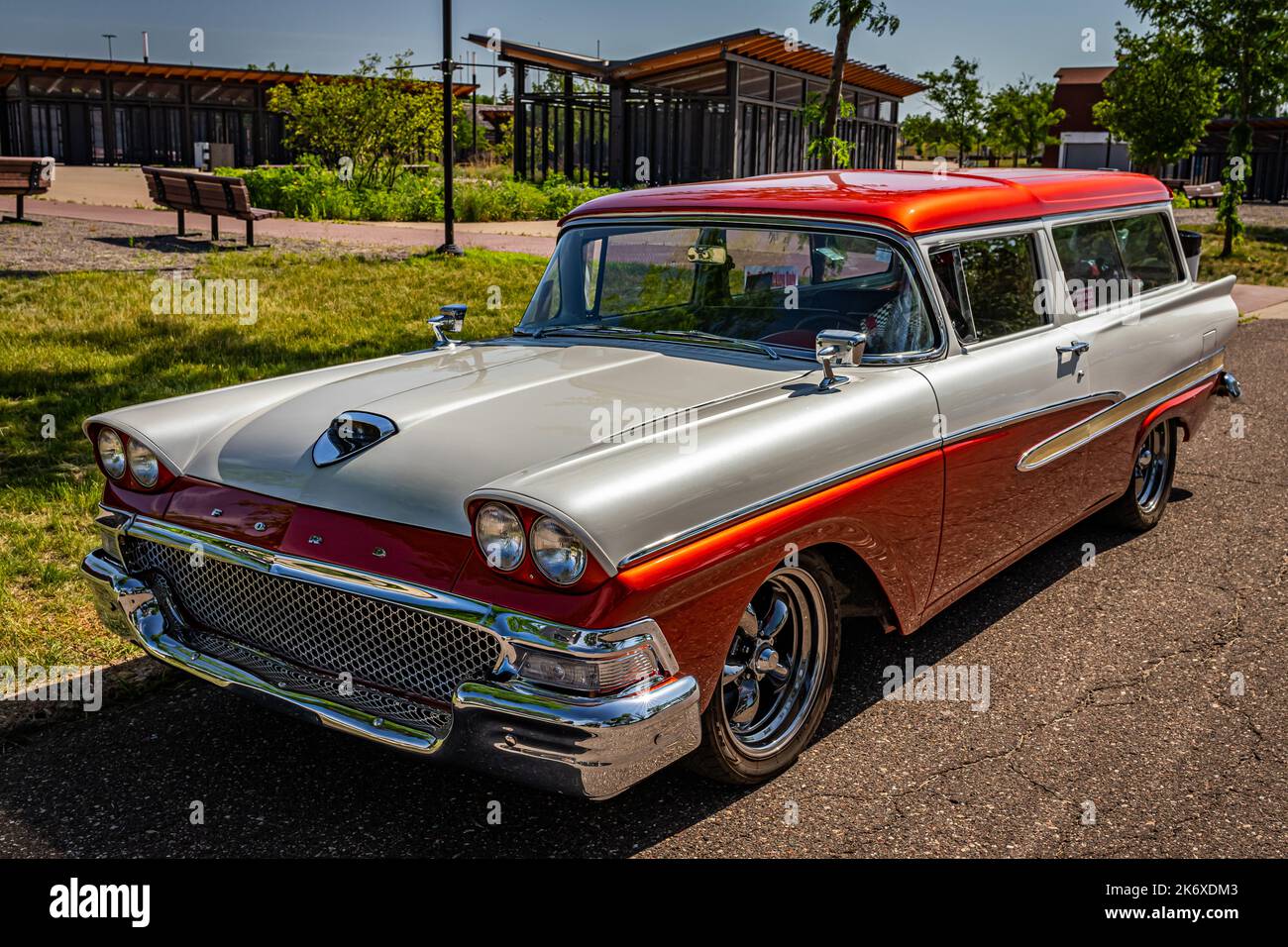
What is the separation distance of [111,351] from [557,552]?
6.89 metres

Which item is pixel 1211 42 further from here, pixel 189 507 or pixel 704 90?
pixel 189 507

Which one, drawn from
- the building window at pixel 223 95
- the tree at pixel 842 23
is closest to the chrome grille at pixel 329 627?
the tree at pixel 842 23

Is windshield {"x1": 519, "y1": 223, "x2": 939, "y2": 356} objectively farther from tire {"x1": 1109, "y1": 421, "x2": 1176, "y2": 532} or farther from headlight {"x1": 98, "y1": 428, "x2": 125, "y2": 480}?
tire {"x1": 1109, "y1": 421, "x2": 1176, "y2": 532}

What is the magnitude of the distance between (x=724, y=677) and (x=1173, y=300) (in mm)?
3373

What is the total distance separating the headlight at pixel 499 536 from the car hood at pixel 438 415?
0.08 m

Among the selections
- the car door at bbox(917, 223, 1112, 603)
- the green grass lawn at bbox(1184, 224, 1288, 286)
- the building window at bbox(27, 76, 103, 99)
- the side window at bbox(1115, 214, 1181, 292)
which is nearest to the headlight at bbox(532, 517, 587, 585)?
the car door at bbox(917, 223, 1112, 603)

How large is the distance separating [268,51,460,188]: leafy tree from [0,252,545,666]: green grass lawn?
8.16 metres

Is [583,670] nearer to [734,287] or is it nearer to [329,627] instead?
[329,627]

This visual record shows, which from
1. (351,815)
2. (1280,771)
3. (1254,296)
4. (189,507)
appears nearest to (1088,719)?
(1280,771)

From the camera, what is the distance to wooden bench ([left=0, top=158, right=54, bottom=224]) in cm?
1480

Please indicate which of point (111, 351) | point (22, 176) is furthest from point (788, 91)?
point (111, 351)

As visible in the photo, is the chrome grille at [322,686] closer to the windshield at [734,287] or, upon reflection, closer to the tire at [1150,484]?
the windshield at [734,287]

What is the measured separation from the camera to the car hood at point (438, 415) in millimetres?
2840
